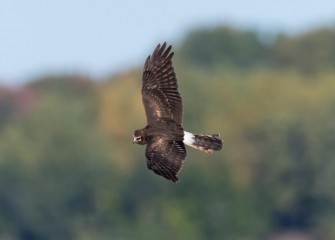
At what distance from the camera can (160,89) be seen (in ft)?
90.1

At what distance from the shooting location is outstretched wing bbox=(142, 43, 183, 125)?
2720 centimetres

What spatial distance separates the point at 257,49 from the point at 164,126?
8919cm

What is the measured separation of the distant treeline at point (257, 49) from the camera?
103 metres

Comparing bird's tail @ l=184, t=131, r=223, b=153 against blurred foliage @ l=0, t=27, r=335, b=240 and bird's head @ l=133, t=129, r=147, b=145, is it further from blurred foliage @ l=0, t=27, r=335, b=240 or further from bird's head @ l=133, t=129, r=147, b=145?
blurred foliage @ l=0, t=27, r=335, b=240

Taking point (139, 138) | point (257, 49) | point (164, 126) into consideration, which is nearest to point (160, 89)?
point (164, 126)

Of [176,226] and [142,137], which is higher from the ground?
[176,226]

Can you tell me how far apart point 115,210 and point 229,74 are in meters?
23.1

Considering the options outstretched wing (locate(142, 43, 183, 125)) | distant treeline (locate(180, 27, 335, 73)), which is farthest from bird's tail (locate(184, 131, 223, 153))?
distant treeline (locate(180, 27, 335, 73))

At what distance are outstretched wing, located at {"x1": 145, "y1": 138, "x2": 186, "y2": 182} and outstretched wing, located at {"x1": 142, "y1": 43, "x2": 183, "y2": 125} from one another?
74 cm

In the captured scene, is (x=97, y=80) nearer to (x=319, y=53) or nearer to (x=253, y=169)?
(x=319, y=53)

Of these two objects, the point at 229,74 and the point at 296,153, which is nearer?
the point at 296,153

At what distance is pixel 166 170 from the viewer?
84.5 ft

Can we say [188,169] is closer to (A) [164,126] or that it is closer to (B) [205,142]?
(A) [164,126]

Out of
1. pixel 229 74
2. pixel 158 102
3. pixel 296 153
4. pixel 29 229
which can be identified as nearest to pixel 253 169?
pixel 296 153
